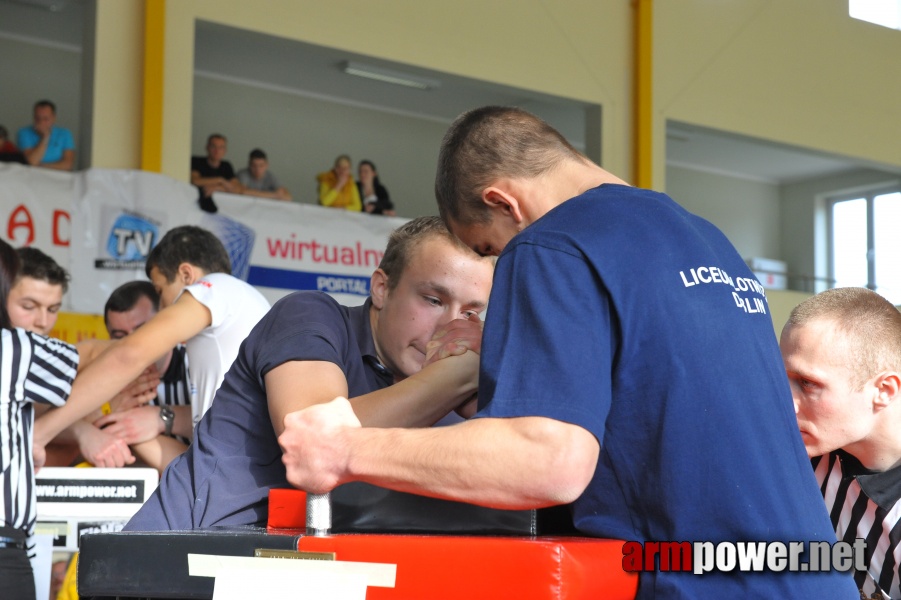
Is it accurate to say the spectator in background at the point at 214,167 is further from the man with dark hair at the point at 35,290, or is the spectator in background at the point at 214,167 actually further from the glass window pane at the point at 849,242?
the glass window pane at the point at 849,242

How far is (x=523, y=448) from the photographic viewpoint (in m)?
1.14

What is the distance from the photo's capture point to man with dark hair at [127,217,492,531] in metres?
1.57

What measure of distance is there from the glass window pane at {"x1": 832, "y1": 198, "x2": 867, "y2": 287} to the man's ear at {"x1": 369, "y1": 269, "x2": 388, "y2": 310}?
13.4 m

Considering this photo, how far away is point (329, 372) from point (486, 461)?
537 millimetres

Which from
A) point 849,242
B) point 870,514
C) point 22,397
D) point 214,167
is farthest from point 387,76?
point 870,514

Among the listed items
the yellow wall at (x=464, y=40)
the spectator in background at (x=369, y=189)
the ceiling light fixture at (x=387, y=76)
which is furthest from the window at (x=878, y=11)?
the spectator in background at (x=369, y=189)

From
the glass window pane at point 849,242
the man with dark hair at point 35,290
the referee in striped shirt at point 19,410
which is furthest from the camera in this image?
the glass window pane at point 849,242

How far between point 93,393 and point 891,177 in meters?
13.1

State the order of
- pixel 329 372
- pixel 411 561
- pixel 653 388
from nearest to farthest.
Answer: pixel 411 561, pixel 653 388, pixel 329 372

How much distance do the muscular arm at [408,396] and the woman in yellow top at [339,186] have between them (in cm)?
872

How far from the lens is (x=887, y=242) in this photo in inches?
552

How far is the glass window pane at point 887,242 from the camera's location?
13.8 m

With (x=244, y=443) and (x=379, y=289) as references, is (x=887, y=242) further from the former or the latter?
(x=244, y=443)

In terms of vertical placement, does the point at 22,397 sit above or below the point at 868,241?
below
